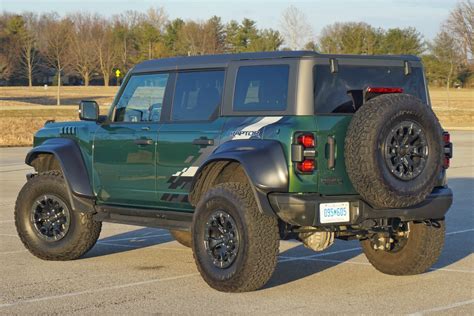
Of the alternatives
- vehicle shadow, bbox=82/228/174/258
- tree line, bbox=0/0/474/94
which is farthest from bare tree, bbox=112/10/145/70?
vehicle shadow, bbox=82/228/174/258

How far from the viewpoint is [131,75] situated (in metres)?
9.15

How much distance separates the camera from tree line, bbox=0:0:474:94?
83.0 metres

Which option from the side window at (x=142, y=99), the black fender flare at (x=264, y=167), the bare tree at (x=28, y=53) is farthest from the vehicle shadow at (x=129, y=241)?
the bare tree at (x=28, y=53)

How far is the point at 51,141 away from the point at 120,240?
1753 millimetres

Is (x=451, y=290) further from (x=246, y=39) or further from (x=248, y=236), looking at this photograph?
(x=246, y=39)

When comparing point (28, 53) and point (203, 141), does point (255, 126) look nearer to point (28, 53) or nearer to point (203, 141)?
point (203, 141)

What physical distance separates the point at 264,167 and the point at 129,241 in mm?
3770

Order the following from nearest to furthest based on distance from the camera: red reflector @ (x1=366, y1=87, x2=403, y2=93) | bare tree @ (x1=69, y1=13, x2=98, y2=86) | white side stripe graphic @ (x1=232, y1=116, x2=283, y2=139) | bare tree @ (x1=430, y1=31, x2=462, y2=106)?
white side stripe graphic @ (x1=232, y1=116, x2=283, y2=139) < red reflector @ (x1=366, y1=87, x2=403, y2=93) < bare tree @ (x1=430, y1=31, x2=462, y2=106) < bare tree @ (x1=69, y1=13, x2=98, y2=86)

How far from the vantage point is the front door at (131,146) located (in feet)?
28.2

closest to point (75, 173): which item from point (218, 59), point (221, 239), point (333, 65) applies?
point (218, 59)

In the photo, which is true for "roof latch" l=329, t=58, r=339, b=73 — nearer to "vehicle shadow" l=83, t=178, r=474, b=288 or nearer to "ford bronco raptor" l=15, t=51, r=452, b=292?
"ford bronco raptor" l=15, t=51, r=452, b=292

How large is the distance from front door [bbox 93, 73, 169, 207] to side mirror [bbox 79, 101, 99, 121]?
146mm

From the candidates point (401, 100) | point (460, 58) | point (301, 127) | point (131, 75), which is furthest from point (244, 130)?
point (460, 58)

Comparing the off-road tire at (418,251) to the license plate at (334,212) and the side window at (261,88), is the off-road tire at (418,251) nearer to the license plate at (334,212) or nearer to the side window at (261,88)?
the license plate at (334,212)
